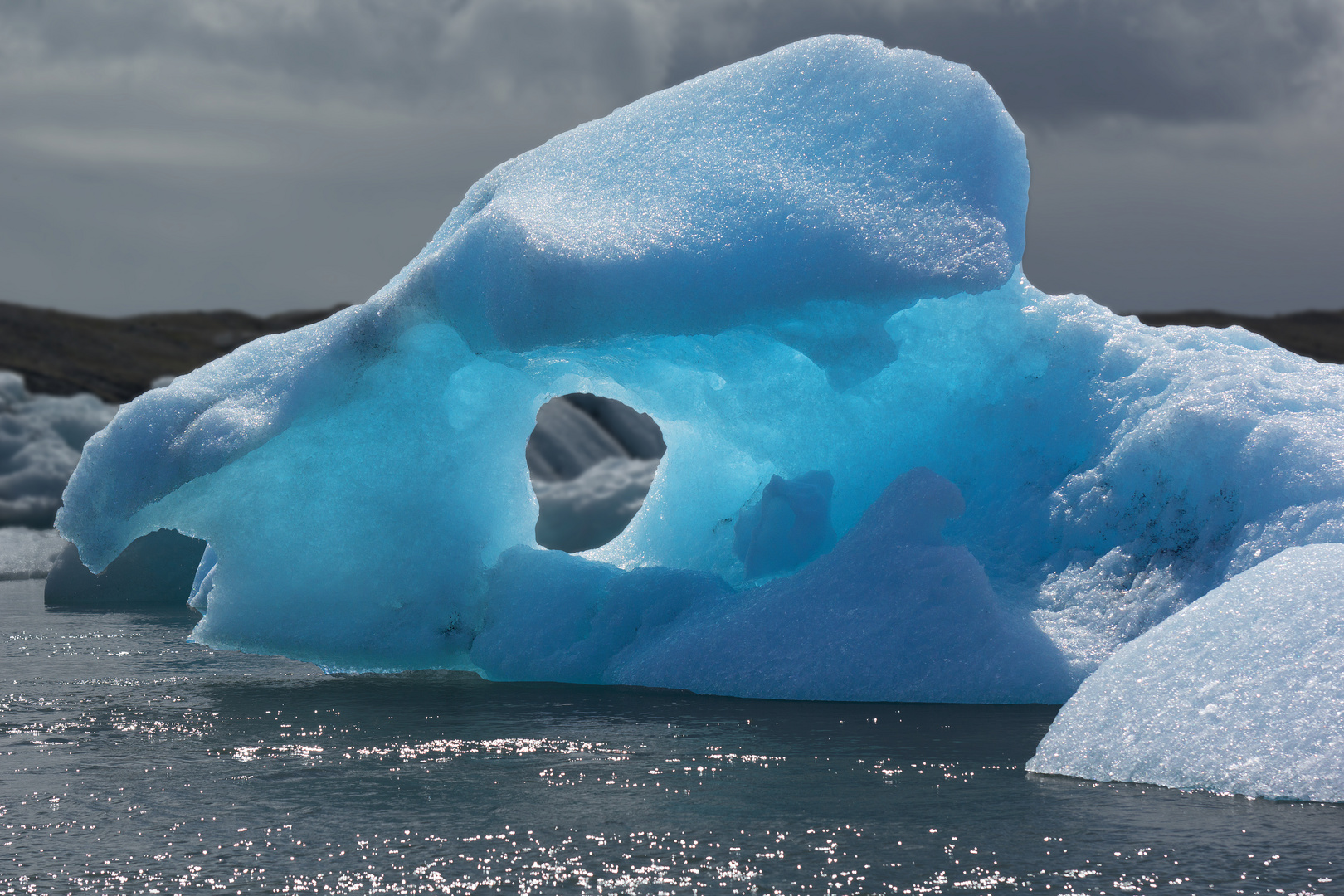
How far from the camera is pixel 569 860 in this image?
3.80 meters

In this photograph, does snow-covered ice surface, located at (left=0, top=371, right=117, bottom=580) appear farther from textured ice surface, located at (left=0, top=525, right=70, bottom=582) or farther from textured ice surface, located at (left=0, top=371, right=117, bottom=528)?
textured ice surface, located at (left=0, top=525, right=70, bottom=582)

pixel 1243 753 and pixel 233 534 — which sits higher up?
pixel 233 534

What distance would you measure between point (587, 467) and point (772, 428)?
45.4ft

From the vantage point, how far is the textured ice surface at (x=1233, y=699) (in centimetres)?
452

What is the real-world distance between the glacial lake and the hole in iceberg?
28.3 ft

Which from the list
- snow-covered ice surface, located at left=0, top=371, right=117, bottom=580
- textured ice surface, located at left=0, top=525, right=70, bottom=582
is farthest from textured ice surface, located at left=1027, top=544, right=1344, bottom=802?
snow-covered ice surface, located at left=0, top=371, right=117, bottom=580

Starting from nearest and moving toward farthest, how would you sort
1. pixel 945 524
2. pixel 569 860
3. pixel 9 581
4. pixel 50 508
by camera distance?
pixel 569 860 < pixel 945 524 < pixel 9 581 < pixel 50 508

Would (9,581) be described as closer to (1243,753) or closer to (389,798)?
(389,798)

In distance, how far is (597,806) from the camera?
4.43 meters

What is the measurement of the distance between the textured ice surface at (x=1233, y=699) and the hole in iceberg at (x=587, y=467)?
32.5 feet

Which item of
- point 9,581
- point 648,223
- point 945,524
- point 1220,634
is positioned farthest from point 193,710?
point 9,581

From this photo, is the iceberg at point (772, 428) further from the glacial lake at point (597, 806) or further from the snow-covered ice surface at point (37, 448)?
the snow-covered ice surface at point (37, 448)

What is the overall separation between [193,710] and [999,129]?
5.06 metres

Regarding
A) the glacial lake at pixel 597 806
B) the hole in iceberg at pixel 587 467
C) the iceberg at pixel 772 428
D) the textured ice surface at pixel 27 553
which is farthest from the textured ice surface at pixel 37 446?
the glacial lake at pixel 597 806
